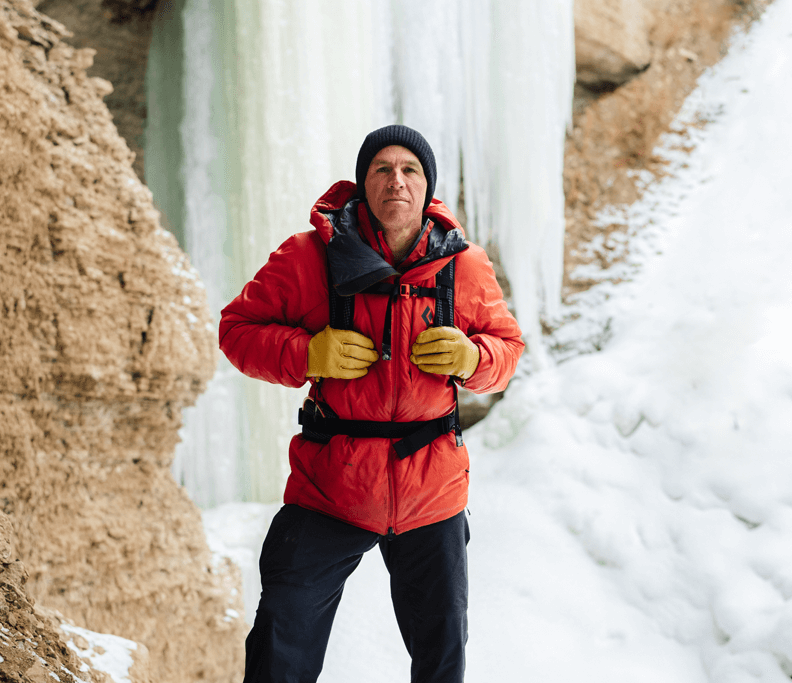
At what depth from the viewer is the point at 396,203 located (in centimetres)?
138

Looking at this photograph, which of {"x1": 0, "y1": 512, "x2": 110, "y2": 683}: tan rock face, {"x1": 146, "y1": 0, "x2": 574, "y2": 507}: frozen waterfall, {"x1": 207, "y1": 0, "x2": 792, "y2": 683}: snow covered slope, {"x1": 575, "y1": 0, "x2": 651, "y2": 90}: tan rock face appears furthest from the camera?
{"x1": 575, "y1": 0, "x2": 651, "y2": 90}: tan rock face

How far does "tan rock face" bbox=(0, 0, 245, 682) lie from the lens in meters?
2.09

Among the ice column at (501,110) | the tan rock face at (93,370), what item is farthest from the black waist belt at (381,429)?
the ice column at (501,110)

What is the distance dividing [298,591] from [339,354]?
19.2 inches

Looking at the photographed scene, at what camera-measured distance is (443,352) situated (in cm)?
133

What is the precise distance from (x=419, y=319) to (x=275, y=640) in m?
0.71

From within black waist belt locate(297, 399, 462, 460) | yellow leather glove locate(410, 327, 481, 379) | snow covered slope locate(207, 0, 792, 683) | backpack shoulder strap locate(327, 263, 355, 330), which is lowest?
snow covered slope locate(207, 0, 792, 683)

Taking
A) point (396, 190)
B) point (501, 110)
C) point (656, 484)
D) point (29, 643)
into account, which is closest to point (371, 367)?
point (396, 190)

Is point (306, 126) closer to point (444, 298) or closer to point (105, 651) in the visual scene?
point (444, 298)

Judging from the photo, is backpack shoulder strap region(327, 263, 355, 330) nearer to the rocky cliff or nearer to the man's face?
the man's face

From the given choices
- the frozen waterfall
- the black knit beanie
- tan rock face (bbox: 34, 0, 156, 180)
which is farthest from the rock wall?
tan rock face (bbox: 34, 0, 156, 180)

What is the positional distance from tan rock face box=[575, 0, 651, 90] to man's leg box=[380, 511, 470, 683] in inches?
200

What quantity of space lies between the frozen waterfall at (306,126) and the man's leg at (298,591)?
2763mm

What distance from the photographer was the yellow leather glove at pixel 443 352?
4.36 ft
